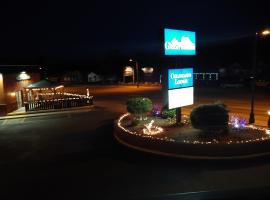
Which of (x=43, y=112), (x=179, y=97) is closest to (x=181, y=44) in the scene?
(x=179, y=97)

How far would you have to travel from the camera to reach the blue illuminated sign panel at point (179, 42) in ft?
53.4

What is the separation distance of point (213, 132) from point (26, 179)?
8.69m

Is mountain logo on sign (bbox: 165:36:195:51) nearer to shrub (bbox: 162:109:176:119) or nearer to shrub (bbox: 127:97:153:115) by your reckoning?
shrub (bbox: 127:97:153:115)

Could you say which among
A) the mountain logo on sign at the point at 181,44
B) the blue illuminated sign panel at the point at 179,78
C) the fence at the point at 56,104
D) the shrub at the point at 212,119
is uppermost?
the mountain logo on sign at the point at 181,44

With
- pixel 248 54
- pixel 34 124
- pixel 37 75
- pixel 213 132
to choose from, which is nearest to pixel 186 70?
pixel 213 132

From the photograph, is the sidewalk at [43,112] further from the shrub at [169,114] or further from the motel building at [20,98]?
the shrub at [169,114]

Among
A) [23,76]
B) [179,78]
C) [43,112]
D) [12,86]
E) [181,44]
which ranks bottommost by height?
[43,112]

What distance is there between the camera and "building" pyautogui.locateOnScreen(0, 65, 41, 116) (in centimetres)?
2816

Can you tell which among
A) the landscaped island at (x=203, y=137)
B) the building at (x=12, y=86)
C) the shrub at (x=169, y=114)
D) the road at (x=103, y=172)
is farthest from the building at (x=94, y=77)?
the landscaped island at (x=203, y=137)

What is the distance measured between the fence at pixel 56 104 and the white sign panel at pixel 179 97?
15.6 m

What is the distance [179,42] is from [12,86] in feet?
64.9

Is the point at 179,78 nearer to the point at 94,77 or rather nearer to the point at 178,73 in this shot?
the point at 178,73

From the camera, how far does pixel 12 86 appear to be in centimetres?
3034

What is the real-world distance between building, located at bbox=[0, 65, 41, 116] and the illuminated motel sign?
1782 centimetres
